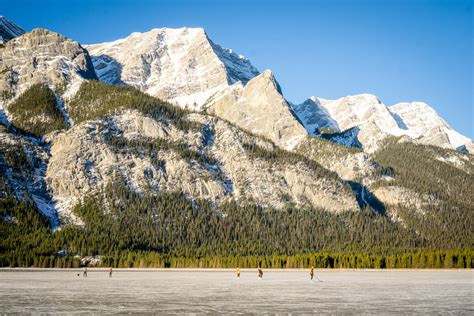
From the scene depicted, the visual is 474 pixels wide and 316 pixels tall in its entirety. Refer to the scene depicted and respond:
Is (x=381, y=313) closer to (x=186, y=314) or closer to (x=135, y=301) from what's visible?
(x=186, y=314)

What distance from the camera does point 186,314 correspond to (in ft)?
174

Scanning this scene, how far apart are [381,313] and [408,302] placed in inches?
496

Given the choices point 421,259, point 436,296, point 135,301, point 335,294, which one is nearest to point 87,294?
point 135,301

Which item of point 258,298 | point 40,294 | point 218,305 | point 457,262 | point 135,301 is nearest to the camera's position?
point 218,305

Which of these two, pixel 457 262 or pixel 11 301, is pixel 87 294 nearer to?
pixel 11 301

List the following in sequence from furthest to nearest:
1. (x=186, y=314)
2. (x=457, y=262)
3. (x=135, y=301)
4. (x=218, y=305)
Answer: (x=457, y=262), (x=135, y=301), (x=218, y=305), (x=186, y=314)

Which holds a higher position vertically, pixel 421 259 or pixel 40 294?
pixel 421 259

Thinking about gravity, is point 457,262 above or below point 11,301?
above

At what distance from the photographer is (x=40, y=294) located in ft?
245

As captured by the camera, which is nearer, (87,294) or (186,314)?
(186,314)

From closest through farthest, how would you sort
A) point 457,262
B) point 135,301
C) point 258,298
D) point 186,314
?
point 186,314
point 135,301
point 258,298
point 457,262

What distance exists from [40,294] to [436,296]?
49.6 meters

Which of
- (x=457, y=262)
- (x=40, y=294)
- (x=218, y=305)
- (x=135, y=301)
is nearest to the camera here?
(x=218, y=305)

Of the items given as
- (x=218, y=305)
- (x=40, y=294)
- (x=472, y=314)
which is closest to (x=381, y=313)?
(x=472, y=314)
